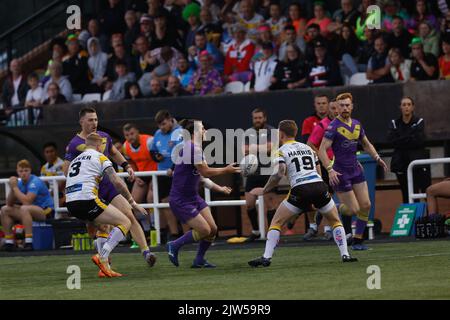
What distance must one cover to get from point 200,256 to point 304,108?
745 centimetres

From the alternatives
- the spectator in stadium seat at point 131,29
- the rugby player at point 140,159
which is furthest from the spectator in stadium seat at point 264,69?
the spectator in stadium seat at point 131,29

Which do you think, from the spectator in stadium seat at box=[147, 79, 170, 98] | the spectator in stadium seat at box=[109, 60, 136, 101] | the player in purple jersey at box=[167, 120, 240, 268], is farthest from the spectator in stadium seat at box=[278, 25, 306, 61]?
the player in purple jersey at box=[167, 120, 240, 268]

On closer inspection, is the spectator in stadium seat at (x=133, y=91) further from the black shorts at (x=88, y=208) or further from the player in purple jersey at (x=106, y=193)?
the black shorts at (x=88, y=208)

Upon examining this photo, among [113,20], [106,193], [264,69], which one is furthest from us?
[113,20]

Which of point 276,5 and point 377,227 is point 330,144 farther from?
point 276,5

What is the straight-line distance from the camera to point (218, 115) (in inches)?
925

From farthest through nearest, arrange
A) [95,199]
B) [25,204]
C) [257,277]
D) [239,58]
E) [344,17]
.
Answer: [239,58]
[344,17]
[25,204]
[95,199]
[257,277]

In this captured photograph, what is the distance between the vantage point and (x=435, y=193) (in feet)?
62.8

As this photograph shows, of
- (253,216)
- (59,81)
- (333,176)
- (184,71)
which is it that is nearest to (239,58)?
(184,71)

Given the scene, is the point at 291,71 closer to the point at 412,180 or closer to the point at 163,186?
the point at 163,186

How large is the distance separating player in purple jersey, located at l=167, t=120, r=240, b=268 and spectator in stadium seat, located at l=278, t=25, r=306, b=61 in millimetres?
7682

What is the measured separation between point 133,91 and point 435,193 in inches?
302

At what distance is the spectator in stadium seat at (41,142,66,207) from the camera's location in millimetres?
22328
